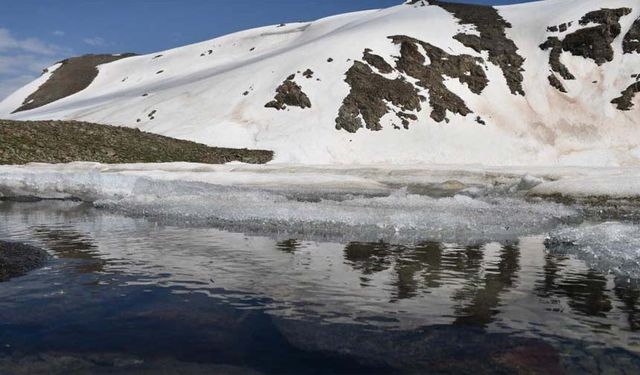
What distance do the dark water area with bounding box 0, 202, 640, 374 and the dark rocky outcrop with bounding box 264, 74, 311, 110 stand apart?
6964 centimetres

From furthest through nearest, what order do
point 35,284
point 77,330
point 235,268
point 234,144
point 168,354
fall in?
point 234,144
point 235,268
point 35,284
point 77,330
point 168,354

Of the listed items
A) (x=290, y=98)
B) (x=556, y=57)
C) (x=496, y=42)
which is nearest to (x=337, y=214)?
(x=290, y=98)

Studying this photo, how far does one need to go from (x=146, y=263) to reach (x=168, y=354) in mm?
5622

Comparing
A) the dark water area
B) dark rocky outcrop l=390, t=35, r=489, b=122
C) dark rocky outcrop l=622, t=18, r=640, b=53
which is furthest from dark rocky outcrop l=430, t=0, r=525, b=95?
the dark water area

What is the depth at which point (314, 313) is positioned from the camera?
27.2 ft

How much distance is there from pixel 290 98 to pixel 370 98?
11.5 m

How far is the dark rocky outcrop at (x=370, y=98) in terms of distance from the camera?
80.4m

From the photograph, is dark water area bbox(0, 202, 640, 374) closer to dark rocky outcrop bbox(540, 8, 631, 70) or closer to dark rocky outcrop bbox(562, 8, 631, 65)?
dark rocky outcrop bbox(540, 8, 631, 70)

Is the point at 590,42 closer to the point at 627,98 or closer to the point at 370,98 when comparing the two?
the point at 627,98

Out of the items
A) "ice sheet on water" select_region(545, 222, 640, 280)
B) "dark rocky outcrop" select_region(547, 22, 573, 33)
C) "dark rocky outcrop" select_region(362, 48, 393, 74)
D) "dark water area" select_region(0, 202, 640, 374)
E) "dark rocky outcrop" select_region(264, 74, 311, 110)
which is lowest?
"dark water area" select_region(0, 202, 640, 374)

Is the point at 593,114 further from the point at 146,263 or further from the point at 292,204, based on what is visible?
the point at 146,263

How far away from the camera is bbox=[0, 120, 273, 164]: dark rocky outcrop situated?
4941 centimetres

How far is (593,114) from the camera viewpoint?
8875 cm

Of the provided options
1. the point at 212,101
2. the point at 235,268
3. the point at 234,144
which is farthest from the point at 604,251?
the point at 212,101
